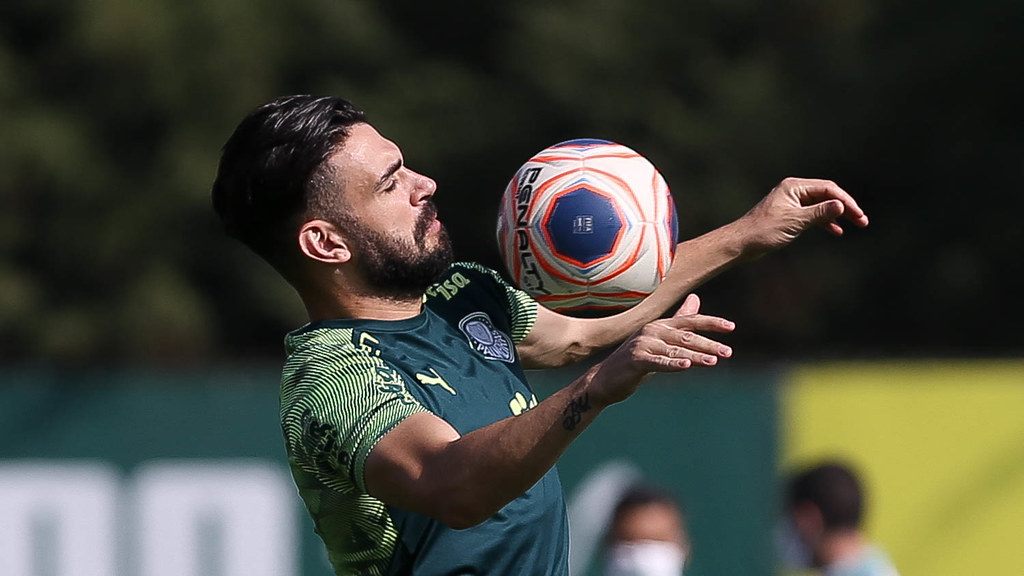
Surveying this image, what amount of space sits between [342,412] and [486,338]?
69 centimetres

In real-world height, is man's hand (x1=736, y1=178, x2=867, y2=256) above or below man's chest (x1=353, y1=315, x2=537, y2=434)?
above

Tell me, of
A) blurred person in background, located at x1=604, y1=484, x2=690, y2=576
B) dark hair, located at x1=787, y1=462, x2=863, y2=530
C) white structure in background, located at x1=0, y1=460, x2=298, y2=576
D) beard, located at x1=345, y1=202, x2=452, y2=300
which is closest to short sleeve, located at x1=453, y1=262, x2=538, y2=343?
beard, located at x1=345, y1=202, x2=452, y2=300

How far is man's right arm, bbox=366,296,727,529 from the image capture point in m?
3.42

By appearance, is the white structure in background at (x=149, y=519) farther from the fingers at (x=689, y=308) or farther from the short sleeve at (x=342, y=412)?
the fingers at (x=689, y=308)

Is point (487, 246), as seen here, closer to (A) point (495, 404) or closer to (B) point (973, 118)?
(B) point (973, 118)

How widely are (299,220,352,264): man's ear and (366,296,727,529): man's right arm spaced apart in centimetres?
70

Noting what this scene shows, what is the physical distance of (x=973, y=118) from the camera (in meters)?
17.7

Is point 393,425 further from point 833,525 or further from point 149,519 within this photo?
point 149,519

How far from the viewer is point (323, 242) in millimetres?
4168

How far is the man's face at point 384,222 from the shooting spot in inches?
163

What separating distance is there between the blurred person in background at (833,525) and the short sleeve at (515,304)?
10.0 ft

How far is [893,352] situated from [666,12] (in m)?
4.26

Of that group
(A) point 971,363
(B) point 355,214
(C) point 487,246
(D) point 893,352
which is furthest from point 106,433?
(D) point 893,352

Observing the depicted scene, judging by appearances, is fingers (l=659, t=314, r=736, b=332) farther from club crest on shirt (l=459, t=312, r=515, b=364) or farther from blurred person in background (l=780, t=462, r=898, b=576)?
blurred person in background (l=780, t=462, r=898, b=576)
